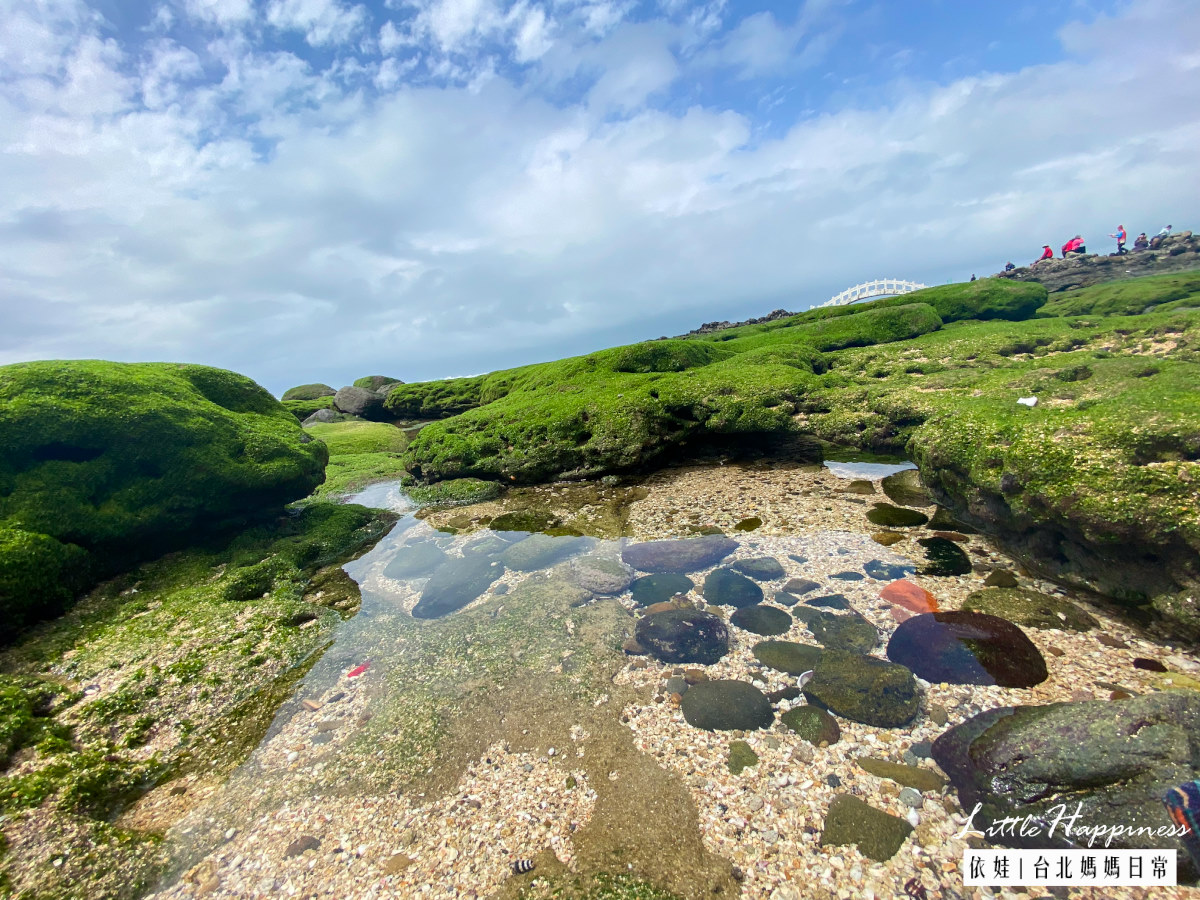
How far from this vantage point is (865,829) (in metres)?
4.38

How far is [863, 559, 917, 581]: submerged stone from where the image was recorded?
8.80 meters

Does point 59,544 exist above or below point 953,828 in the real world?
above

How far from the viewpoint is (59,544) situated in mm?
9547

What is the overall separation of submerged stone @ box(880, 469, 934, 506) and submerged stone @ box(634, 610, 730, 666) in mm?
7745

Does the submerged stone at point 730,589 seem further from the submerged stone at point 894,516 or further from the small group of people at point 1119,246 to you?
the small group of people at point 1119,246

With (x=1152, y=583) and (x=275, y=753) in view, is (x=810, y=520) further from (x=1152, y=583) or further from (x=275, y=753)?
(x=275, y=753)

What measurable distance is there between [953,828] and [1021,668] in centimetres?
298

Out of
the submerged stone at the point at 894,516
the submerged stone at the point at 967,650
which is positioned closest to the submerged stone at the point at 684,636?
the submerged stone at the point at 967,650

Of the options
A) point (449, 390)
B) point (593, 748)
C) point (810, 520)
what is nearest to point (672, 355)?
point (810, 520)

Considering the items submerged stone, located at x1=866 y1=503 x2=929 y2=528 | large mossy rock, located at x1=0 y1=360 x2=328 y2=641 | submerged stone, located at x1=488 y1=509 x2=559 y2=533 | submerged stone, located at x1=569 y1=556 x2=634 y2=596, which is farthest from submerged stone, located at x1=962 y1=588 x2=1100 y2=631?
large mossy rock, located at x1=0 y1=360 x2=328 y2=641

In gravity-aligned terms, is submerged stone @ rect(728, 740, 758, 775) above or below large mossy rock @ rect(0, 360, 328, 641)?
below

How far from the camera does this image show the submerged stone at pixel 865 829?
421 centimetres

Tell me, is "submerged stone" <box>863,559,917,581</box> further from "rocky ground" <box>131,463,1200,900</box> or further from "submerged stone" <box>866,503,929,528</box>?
"submerged stone" <box>866,503,929,528</box>

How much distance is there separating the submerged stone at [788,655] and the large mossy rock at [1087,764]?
6.13ft
